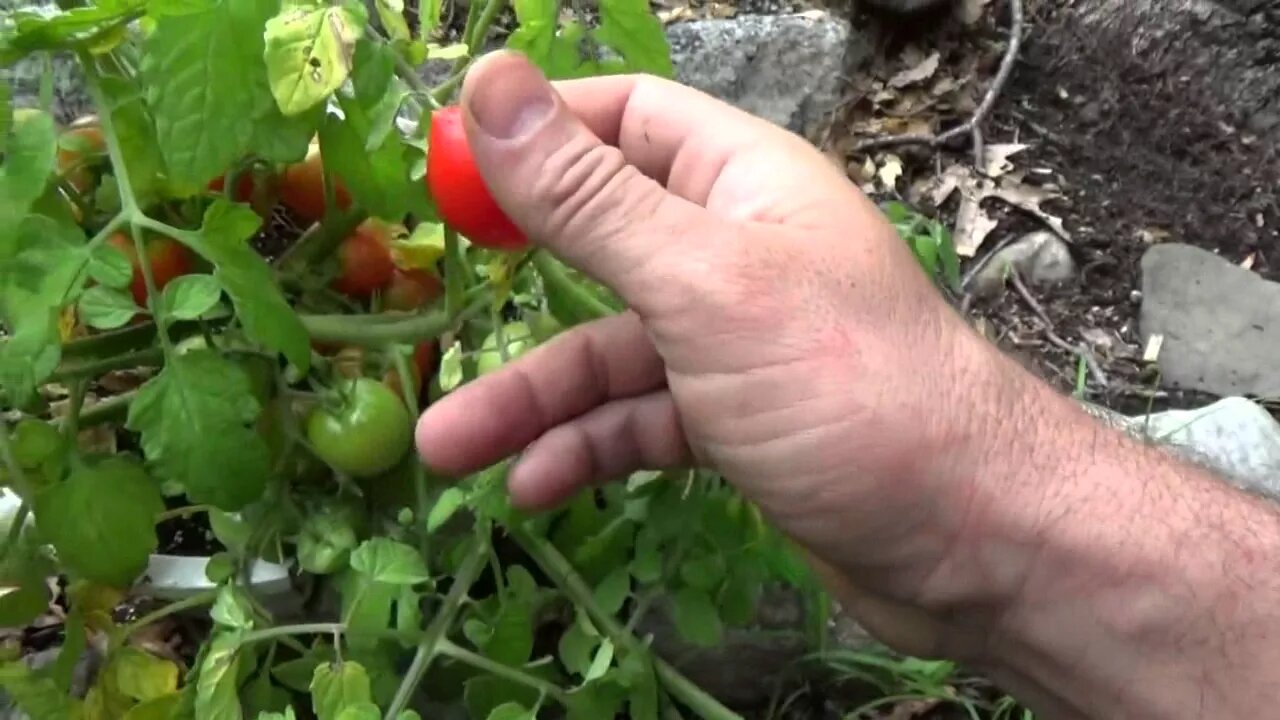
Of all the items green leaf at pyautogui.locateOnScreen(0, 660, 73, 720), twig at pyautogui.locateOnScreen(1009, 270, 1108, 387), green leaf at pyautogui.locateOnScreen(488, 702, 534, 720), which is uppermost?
green leaf at pyautogui.locateOnScreen(488, 702, 534, 720)

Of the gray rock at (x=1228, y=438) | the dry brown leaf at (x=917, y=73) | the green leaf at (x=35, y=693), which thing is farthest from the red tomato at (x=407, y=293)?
the dry brown leaf at (x=917, y=73)

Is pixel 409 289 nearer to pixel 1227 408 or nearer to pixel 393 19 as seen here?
pixel 393 19

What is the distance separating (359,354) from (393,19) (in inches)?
15.5

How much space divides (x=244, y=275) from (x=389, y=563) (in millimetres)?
241

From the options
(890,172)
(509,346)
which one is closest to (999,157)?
(890,172)

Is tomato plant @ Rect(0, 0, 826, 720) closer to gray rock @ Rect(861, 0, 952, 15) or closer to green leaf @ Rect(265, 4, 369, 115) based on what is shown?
green leaf @ Rect(265, 4, 369, 115)

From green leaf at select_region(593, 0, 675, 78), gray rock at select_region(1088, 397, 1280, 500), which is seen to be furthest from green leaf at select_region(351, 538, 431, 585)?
gray rock at select_region(1088, 397, 1280, 500)

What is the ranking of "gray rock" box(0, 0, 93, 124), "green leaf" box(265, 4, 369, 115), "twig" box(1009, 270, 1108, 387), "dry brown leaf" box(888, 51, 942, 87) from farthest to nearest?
"dry brown leaf" box(888, 51, 942, 87) < "twig" box(1009, 270, 1108, 387) < "gray rock" box(0, 0, 93, 124) < "green leaf" box(265, 4, 369, 115)

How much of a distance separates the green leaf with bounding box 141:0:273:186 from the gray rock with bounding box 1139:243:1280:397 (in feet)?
5.30

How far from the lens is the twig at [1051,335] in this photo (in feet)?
6.21

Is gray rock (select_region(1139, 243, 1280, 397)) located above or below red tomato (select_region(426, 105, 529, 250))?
below

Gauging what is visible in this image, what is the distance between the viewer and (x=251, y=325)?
857 millimetres

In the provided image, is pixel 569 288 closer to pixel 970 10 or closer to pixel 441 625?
pixel 441 625

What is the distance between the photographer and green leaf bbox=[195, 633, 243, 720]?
3.00ft
